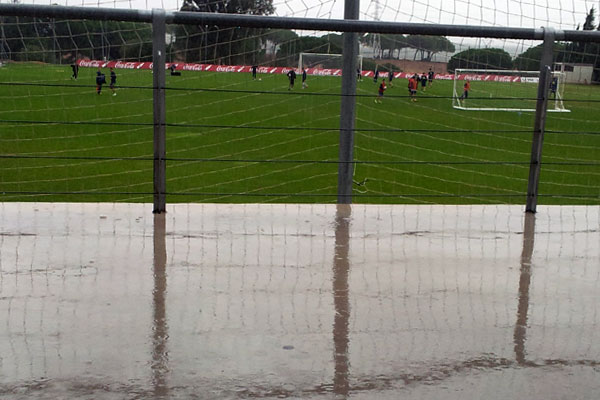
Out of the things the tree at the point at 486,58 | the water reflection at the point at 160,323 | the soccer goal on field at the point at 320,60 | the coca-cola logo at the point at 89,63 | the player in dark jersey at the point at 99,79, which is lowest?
the water reflection at the point at 160,323

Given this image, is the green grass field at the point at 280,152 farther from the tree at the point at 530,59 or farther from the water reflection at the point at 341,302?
the water reflection at the point at 341,302

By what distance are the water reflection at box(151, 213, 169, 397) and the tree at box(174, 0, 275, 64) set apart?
135cm

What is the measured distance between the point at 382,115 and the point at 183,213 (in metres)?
19.0

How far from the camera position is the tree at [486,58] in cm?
444

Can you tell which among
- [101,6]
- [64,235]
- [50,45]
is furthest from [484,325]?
[50,45]

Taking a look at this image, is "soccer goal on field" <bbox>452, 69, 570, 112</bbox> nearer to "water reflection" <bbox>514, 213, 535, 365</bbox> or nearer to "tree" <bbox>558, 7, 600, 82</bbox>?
"tree" <bbox>558, 7, 600, 82</bbox>

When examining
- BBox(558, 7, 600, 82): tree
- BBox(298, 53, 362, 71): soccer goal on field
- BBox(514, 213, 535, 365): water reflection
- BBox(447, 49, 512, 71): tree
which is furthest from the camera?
BBox(298, 53, 362, 71): soccer goal on field

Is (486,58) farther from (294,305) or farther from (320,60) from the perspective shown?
(294,305)

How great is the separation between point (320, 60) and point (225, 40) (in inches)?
34.0

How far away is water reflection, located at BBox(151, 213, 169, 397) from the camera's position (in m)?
1.88

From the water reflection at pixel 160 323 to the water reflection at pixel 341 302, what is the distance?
0.41 m

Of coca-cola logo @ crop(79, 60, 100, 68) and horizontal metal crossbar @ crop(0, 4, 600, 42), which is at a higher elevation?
horizontal metal crossbar @ crop(0, 4, 600, 42)


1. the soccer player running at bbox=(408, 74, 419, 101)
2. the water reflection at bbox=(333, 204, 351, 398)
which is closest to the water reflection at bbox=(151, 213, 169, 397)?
the water reflection at bbox=(333, 204, 351, 398)

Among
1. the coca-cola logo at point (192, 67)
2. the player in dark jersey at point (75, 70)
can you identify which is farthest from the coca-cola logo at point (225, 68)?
the player in dark jersey at point (75, 70)
